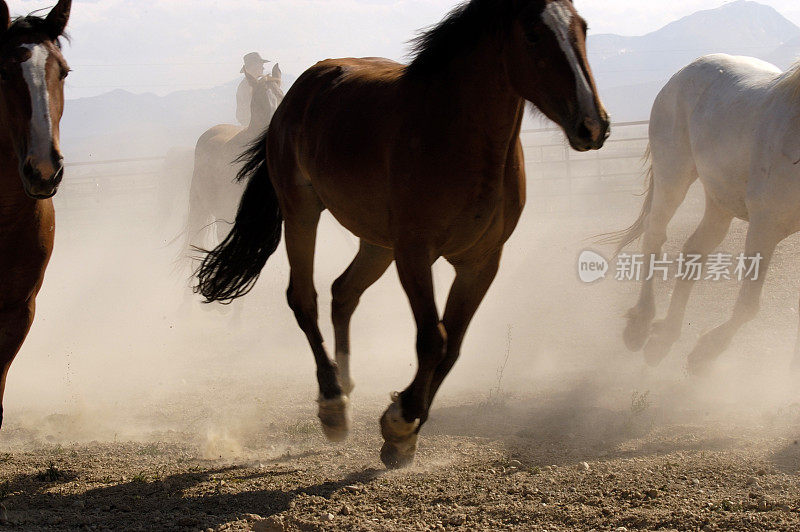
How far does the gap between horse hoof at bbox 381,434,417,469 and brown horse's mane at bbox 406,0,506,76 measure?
1753mm

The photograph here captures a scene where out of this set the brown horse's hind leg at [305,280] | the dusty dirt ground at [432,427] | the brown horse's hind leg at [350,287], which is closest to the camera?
the dusty dirt ground at [432,427]

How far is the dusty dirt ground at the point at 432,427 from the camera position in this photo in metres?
3.26

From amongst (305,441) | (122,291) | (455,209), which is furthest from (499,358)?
(122,291)

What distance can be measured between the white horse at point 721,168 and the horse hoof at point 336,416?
108 inches

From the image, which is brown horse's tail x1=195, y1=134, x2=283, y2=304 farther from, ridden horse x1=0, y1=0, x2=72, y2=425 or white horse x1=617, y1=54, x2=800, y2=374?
white horse x1=617, y1=54, x2=800, y2=374

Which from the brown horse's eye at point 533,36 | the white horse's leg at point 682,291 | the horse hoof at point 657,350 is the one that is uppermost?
the brown horse's eye at point 533,36

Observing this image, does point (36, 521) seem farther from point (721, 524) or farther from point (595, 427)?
point (595, 427)

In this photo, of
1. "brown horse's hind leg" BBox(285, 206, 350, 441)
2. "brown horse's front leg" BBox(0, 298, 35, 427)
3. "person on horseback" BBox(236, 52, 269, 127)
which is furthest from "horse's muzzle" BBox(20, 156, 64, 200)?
"person on horseback" BBox(236, 52, 269, 127)

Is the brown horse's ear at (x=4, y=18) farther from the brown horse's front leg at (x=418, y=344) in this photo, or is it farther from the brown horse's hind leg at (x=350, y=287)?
the brown horse's hind leg at (x=350, y=287)

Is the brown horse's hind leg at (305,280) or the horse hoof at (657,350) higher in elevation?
the brown horse's hind leg at (305,280)

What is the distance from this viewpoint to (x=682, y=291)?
262 inches

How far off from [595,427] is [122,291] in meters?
9.04

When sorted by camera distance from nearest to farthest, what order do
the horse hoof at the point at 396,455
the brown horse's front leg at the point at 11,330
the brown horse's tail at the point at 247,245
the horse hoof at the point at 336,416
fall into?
1. the brown horse's front leg at the point at 11,330
2. the horse hoof at the point at 396,455
3. the horse hoof at the point at 336,416
4. the brown horse's tail at the point at 247,245

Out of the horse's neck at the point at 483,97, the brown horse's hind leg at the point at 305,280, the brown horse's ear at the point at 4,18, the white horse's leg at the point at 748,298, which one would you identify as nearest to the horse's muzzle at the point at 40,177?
the brown horse's ear at the point at 4,18
